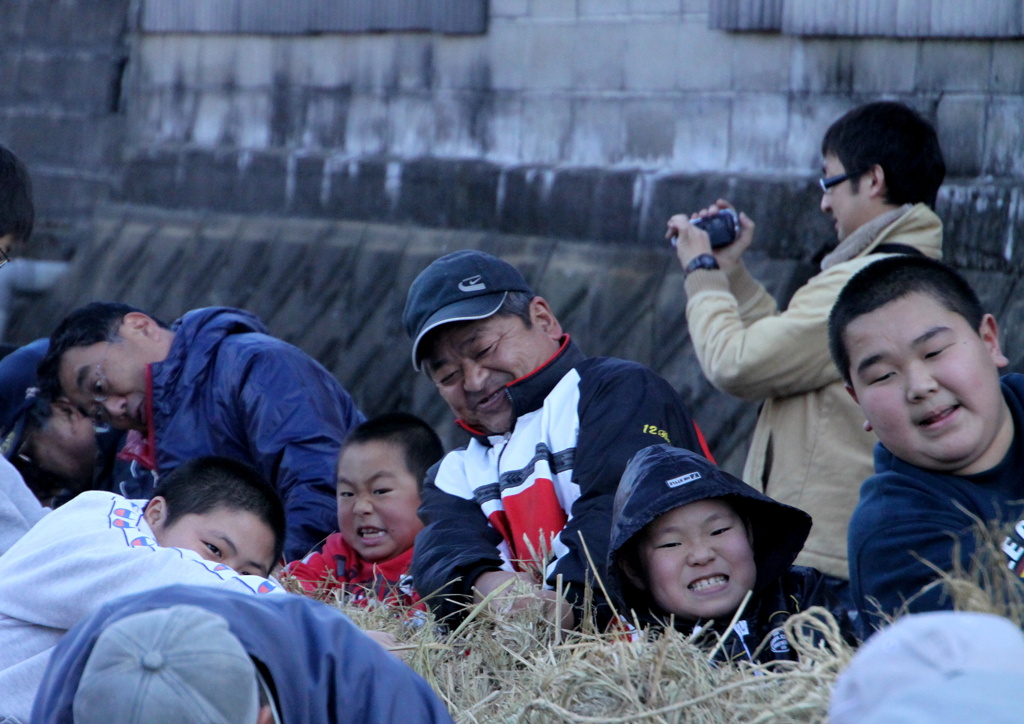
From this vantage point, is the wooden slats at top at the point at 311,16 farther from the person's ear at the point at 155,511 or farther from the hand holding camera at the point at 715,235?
the person's ear at the point at 155,511

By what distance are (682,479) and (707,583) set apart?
0.24 m

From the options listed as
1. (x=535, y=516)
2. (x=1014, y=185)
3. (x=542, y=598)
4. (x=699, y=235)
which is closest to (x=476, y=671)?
(x=542, y=598)

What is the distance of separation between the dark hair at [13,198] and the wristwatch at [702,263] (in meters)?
2.05

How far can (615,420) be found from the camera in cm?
288

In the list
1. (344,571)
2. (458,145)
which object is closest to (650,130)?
(458,145)

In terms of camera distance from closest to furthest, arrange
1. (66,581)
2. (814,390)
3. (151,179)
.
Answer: (66,581), (814,390), (151,179)

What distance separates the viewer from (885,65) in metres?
5.41

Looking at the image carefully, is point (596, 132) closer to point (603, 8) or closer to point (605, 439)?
point (603, 8)

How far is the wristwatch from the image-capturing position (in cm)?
401

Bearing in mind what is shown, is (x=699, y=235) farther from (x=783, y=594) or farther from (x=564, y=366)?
(x=783, y=594)

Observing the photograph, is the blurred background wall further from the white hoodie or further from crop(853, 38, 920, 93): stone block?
the white hoodie

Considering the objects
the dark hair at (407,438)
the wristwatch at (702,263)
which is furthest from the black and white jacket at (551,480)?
the wristwatch at (702,263)

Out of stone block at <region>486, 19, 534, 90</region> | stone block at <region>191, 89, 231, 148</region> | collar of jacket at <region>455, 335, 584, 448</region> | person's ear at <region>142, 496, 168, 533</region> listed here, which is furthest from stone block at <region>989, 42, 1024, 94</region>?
stone block at <region>191, 89, 231, 148</region>

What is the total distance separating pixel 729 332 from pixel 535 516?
1.14 m
